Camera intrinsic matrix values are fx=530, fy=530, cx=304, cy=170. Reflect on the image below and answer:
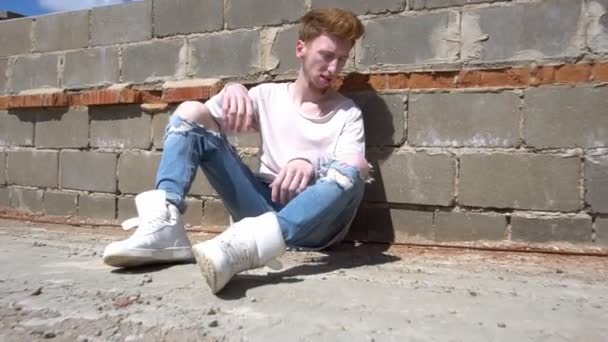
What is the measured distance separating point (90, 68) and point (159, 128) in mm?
775

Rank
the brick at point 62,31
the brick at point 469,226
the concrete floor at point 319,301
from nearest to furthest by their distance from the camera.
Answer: the concrete floor at point 319,301 < the brick at point 469,226 < the brick at point 62,31

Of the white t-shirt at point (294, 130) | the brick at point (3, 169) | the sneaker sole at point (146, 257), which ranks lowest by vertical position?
the sneaker sole at point (146, 257)

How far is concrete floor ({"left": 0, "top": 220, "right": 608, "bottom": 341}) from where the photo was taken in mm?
1402

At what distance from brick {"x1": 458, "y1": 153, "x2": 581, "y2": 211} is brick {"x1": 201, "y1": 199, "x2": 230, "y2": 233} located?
1359 mm

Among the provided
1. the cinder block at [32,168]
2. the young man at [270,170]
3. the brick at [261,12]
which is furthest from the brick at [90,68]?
the young man at [270,170]

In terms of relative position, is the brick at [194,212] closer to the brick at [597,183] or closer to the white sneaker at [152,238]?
the white sneaker at [152,238]

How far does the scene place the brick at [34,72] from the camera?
151 inches

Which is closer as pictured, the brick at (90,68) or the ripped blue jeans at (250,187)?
the ripped blue jeans at (250,187)

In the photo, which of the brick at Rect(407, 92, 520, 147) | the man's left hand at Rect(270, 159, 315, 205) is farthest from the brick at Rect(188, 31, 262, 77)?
the man's left hand at Rect(270, 159, 315, 205)

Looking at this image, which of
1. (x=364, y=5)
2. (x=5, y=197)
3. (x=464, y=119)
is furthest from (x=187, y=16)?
(x=5, y=197)

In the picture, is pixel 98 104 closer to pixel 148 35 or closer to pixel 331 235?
pixel 148 35

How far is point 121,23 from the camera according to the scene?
11.7 ft

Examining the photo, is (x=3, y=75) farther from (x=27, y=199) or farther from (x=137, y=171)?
(x=137, y=171)

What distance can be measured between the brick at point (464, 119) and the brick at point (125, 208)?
186 centimetres
